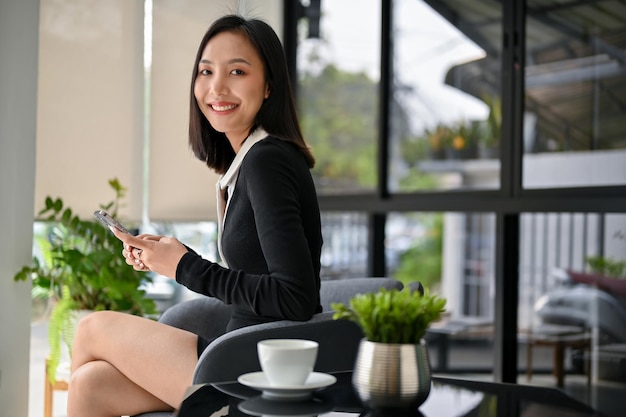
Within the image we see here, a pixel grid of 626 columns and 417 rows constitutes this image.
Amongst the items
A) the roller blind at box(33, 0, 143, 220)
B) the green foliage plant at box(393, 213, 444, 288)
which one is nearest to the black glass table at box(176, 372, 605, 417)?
the roller blind at box(33, 0, 143, 220)

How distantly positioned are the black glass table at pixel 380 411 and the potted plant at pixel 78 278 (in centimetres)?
155

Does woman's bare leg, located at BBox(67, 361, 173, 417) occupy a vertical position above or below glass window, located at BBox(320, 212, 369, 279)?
below

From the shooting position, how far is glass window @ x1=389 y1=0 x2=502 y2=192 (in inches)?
144

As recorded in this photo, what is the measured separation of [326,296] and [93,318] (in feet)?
2.30

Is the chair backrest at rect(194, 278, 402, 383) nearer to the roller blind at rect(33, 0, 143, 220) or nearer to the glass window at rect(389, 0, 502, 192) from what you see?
the roller blind at rect(33, 0, 143, 220)

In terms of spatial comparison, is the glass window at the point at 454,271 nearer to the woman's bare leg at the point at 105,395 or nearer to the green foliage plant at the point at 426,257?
the green foliage plant at the point at 426,257

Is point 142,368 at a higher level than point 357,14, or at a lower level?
lower

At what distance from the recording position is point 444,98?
12.8ft

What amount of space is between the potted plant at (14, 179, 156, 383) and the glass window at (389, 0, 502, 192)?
1418mm

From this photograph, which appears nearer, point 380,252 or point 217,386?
point 217,386

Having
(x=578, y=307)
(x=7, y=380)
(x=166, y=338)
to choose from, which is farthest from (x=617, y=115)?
(x=7, y=380)

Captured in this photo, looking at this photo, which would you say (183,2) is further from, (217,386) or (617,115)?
(217,386)

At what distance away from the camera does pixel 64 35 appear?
343cm

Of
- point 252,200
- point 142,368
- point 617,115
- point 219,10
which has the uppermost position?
point 219,10
